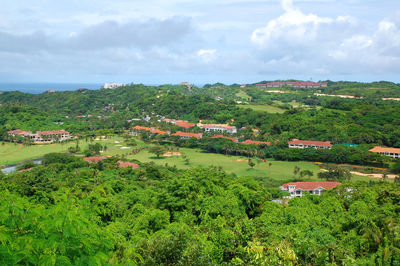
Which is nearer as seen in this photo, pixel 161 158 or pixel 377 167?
pixel 377 167

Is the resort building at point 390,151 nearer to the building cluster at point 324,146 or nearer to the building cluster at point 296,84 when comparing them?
the building cluster at point 324,146

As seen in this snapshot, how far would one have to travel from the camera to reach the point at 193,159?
33688 millimetres

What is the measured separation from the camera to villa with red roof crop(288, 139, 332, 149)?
36.2 metres

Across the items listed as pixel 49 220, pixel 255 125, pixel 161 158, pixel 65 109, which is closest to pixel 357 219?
pixel 49 220

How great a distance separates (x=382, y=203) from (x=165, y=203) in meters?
9.32

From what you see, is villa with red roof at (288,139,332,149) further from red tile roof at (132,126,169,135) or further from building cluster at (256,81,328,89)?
building cluster at (256,81,328,89)

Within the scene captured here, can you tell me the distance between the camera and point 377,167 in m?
29.8

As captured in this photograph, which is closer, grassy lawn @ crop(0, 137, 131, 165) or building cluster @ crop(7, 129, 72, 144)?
grassy lawn @ crop(0, 137, 131, 165)

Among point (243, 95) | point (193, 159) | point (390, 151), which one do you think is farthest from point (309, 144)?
point (243, 95)

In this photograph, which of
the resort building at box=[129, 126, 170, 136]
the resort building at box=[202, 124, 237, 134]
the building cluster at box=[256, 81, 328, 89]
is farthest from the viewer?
the building cluster at box=[256, 81, 328, 89]

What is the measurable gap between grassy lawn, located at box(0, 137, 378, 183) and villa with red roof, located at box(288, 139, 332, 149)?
5.35m

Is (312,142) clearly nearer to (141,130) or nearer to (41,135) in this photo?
(141,130)

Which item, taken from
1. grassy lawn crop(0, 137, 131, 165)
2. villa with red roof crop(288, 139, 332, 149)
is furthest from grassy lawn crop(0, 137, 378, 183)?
villa with red roof crop(288, 139, 332, 149)

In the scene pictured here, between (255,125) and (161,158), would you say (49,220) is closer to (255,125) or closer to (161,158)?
(161,158)
